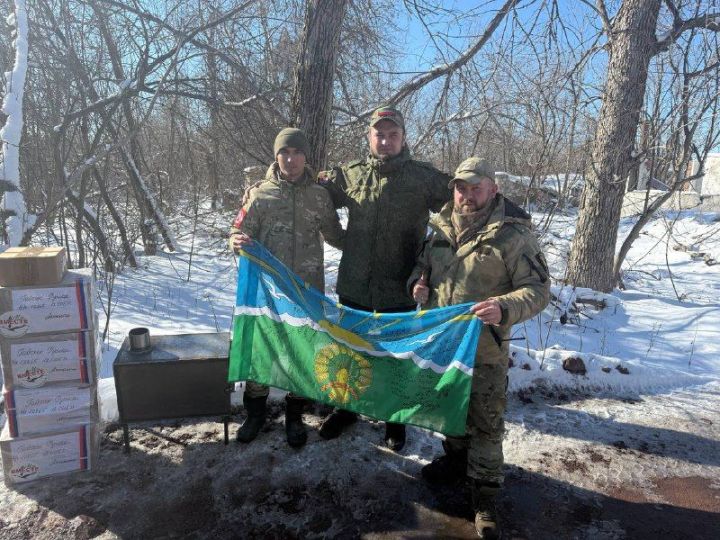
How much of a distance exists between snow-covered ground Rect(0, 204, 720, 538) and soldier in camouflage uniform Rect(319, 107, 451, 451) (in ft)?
1.90

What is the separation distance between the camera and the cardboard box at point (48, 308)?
2768 millimetres

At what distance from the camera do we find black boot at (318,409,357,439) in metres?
3.62

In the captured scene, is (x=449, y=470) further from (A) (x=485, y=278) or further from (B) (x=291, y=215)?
(B) (x=291, y=215)

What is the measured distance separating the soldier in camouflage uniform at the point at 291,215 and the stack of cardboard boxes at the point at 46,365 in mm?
1028

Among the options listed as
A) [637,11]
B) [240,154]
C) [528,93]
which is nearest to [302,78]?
[528,93]

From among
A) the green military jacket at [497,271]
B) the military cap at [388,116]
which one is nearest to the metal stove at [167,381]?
the green military jacket at [497,271]

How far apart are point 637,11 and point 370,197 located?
6.04 meters

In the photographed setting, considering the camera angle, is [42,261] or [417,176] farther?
[417,176]

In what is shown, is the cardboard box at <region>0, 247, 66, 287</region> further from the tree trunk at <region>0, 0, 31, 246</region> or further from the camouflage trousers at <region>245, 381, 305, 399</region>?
the tree trunk at <region>0, 0, 31, 246</region>

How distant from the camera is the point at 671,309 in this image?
23.8 ft

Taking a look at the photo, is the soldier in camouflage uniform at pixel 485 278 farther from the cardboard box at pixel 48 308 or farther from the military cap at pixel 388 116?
the cardboard box at pixel 48 308

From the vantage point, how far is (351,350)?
315cm

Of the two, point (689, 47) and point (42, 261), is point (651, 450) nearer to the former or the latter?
point (42, 261)

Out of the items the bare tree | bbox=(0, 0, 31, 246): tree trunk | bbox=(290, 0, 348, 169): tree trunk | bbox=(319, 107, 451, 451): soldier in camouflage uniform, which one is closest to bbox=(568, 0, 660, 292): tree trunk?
the bare tree
